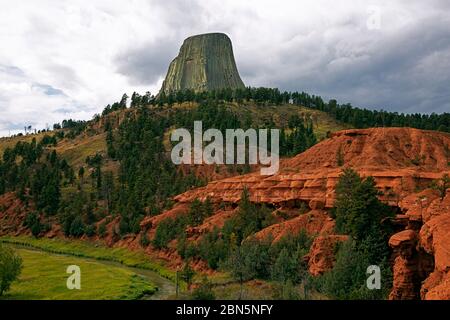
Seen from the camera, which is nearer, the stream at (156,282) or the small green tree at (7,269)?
the small green tree at (7,269)

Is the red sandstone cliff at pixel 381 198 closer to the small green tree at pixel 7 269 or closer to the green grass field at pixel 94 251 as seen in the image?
the green grass field at pixel 94 251

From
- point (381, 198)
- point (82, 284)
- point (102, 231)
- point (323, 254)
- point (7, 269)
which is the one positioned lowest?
point (82, 284)

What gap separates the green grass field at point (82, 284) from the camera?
238ft

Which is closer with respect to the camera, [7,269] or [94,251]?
[7,269]

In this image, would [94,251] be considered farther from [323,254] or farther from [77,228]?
[323,254]

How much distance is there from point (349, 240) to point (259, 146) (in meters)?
115

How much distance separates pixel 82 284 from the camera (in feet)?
265

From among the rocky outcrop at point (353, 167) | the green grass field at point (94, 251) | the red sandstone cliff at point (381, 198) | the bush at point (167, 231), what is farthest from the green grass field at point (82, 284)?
the rocky outcrop at point (353, 167)

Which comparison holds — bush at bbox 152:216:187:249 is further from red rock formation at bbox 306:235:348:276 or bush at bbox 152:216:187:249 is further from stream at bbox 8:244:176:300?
red rock formation at bbox 306:235:348:276

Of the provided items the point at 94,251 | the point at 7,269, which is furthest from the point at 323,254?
the point at 94,251

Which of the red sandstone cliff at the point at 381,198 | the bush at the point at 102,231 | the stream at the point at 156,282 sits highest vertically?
the red sandstone cliff at the point at 381,198
